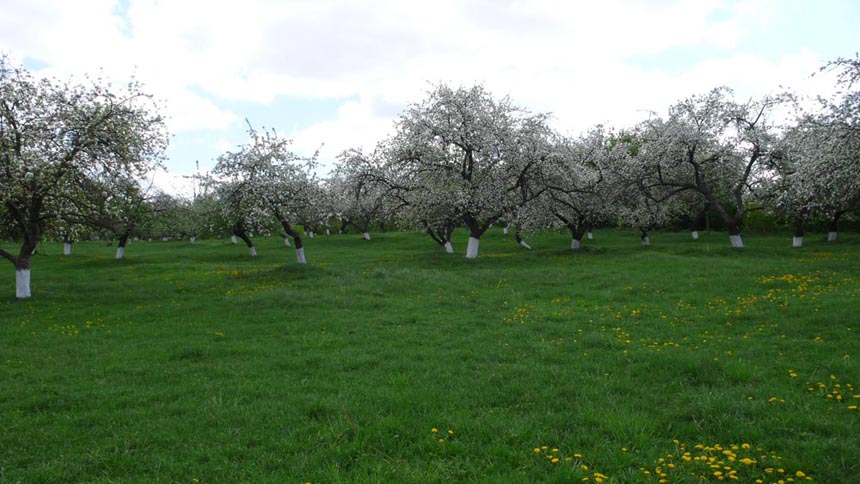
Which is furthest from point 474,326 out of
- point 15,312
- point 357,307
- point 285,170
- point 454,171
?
point 285,170

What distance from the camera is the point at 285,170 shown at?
3256cm

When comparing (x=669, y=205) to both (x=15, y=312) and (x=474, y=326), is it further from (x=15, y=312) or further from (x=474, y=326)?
(x=15, y=312)

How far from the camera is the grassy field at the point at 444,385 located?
21.0 feet

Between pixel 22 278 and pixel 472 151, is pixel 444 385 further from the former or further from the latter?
pixel 472 151

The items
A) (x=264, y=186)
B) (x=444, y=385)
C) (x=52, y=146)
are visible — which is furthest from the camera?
(x=264, y=186)

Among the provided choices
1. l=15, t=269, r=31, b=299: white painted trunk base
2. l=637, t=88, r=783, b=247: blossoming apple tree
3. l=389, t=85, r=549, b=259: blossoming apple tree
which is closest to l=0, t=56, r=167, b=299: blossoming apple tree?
l=15, t=269, r=31, b=299: white painted trunk base

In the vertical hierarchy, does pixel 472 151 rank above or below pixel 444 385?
above

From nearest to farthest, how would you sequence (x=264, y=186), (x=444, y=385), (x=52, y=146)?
(x=444, y=385), (x=52, y=146), (x=264, y=186)

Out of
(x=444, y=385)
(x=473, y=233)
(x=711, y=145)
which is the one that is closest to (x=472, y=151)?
(x=473, y=233)

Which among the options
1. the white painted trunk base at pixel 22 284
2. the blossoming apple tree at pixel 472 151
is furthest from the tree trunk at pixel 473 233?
the white painted trunk base at pixel 22 284

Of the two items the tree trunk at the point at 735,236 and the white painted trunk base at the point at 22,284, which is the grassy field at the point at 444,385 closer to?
the white painted trunk base at the point at 22,284

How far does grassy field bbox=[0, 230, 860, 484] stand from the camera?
6398 mm

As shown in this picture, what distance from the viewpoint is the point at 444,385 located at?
30.2ft

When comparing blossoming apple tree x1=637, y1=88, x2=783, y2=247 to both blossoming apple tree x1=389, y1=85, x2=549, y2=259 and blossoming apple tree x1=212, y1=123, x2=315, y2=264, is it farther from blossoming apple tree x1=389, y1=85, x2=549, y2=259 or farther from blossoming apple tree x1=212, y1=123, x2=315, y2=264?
blossoming apple tree x1=212, y1=123, x2=315, y2=264
